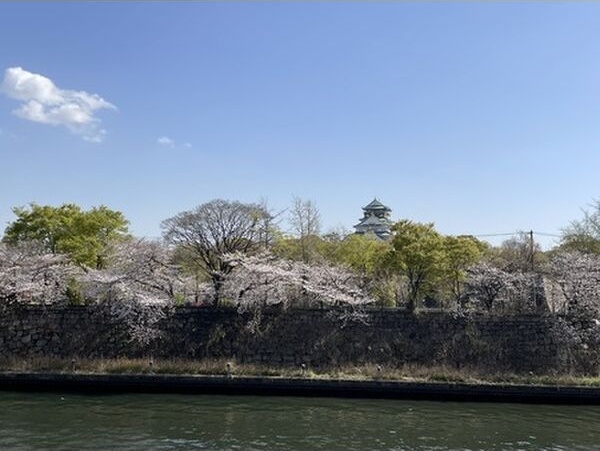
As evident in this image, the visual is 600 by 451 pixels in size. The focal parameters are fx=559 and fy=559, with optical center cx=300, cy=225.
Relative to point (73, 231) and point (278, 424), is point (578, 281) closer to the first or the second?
point (278, 424)

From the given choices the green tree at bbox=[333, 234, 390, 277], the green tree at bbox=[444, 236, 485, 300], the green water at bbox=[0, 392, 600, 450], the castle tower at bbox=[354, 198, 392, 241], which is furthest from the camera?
the castle tower at bbox=[354, 198, 392, 241]

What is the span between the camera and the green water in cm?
1576

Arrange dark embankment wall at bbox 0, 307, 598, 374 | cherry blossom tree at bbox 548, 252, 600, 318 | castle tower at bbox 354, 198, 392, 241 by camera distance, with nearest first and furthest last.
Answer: dark embankment wall at bbox 0, 307, 598, 374 → cherry blossom tree at bbox 548, 252, 600, 318 → castle tower at bbox 354, 198, 392, 241

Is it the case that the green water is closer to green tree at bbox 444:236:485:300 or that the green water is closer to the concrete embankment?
the concrete embankment

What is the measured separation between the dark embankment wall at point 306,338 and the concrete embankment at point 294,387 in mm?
4011

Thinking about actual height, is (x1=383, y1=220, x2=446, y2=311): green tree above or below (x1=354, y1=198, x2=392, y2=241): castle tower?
below

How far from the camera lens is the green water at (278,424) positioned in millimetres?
15758

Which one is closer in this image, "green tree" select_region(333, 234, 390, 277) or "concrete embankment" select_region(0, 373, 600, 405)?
"concrete embankment" select_region(0, 373, 600, 405)

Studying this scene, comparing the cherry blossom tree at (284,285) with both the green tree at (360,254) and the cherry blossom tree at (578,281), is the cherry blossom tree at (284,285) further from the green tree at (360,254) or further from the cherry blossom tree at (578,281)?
the cherry blossom tree at (578,281)

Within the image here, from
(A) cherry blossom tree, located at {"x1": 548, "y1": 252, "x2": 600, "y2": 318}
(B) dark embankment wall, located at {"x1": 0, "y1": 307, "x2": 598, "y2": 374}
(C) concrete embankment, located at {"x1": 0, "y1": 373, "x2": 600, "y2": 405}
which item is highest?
(A) cherry blossom tree, located at {"x1": 548, "y1": 252, "x2": 600, "y2": 318}

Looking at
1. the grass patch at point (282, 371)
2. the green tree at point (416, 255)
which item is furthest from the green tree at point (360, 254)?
the grass patch at point (282, 371)

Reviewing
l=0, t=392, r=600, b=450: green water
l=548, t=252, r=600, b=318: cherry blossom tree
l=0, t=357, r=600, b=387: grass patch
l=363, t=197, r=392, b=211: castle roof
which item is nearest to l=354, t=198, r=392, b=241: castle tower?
l=363, t=197, r=392, b=211: castle roof

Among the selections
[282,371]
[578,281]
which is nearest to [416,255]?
[578,281]

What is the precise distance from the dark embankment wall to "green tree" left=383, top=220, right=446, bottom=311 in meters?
2.46
